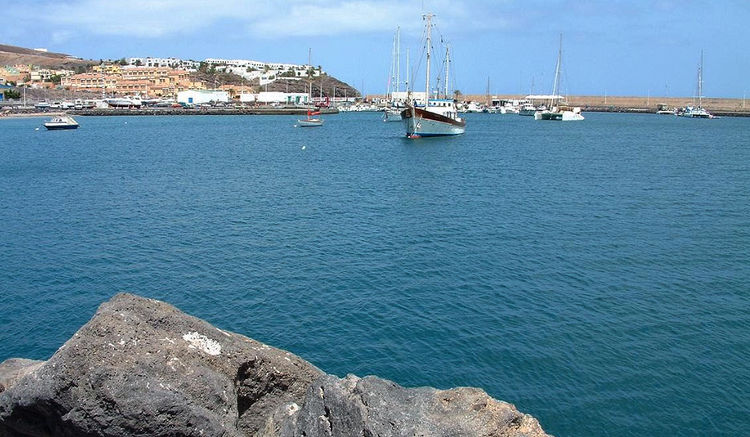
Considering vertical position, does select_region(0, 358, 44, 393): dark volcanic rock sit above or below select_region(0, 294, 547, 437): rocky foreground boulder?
below

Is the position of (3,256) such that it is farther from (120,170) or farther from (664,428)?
(120,170)

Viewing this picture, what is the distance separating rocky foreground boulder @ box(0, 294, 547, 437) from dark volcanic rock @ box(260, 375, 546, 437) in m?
0.01

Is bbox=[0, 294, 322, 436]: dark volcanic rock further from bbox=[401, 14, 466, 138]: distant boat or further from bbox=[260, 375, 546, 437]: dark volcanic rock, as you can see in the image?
bbox=[401, 14, 466, 138]: distant boat

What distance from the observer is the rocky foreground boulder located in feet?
22.0

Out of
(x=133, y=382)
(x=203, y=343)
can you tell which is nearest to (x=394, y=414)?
(x=203, y=343)

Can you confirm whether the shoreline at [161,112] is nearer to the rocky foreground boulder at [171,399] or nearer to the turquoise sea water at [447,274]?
the turquoise sea water at [447,274]

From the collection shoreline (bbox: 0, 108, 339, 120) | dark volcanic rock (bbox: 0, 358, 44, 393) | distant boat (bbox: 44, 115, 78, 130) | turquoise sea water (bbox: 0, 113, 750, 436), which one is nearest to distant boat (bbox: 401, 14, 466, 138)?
turquoise sea water (bbox: 0, 113, 750, 436)

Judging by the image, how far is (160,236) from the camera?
3111 centimetres

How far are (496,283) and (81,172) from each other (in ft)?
149

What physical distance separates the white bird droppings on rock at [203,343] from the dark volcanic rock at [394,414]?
1228 millimetres

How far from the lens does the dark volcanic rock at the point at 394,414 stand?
6.54 meters

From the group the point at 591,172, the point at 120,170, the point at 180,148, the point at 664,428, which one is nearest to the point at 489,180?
the point at 591,172

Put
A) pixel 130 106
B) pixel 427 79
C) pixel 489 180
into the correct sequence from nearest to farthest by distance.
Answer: pixel 489 180 → pixel 427 79 → pixel 130 106

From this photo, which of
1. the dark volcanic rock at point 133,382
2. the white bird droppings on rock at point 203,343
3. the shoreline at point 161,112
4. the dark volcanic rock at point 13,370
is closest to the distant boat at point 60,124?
the shoreline at point 161,112
